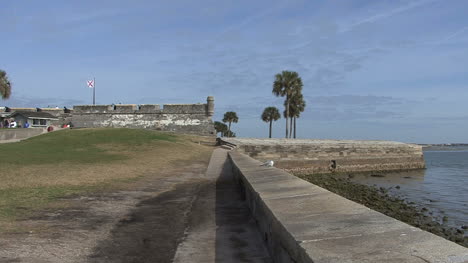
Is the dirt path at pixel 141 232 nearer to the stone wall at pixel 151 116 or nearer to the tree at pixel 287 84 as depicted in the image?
the stone wall at pixel 151 116

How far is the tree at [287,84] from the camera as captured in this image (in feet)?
168

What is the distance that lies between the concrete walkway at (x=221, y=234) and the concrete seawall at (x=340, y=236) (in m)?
0.33

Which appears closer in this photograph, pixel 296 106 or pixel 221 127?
pixel 296 106

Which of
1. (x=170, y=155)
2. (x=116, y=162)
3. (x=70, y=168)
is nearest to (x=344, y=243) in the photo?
(x=70, y=168)

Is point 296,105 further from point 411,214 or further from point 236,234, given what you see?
point 236,234

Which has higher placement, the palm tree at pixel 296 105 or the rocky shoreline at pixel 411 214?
the palm tree at pixel 296 105

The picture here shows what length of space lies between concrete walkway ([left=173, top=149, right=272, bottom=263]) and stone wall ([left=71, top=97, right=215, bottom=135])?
30.8m

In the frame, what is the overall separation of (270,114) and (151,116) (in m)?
31.7

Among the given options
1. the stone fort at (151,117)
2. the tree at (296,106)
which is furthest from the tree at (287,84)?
the stone fort at (151,117)

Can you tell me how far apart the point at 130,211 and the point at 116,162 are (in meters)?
9.84

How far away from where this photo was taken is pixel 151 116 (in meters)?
41.3

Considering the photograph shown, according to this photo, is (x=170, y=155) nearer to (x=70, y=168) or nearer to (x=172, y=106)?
(x=70, y=168)

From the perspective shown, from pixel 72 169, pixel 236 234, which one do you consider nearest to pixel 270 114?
pixel 72 169

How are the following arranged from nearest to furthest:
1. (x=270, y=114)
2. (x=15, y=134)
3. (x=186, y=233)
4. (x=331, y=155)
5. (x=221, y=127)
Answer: (x=186, y=233) → (x=331, y=155) → (x=15, y=134) → (x=270, y=114) → (x=221, y=127)
